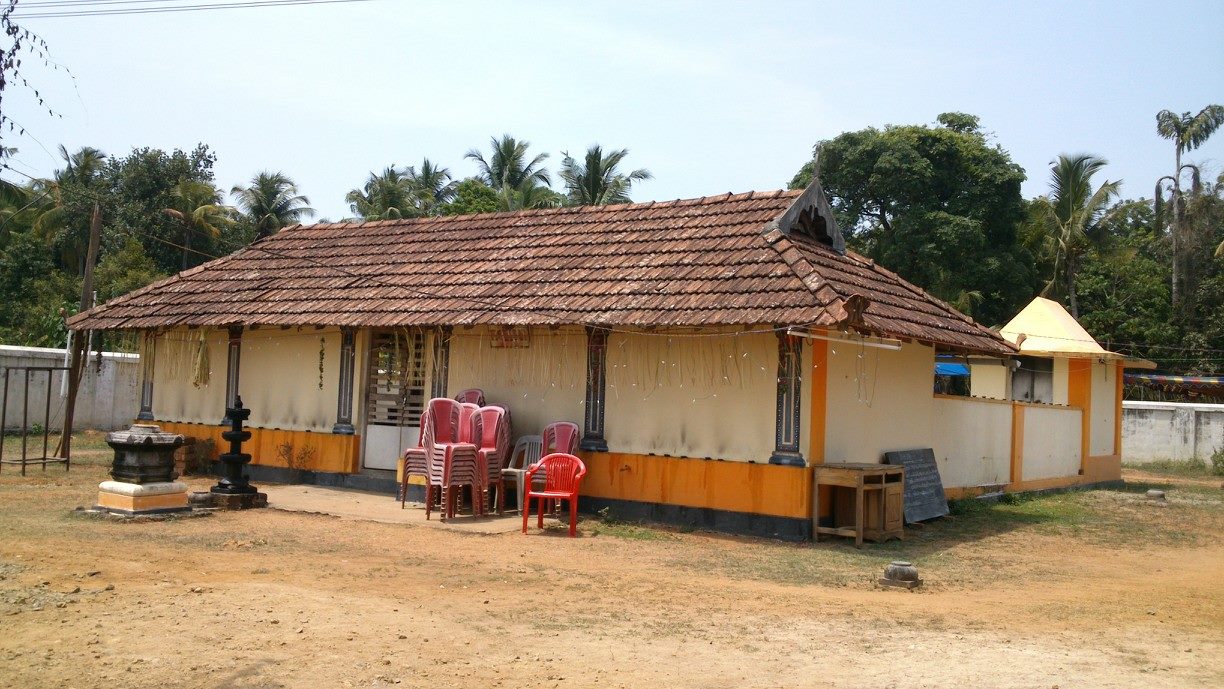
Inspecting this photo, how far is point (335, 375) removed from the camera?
14867mm

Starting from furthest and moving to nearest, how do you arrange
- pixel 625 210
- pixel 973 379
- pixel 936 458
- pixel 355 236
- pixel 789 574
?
pixel 973 379, pixel 355 236, pixel 625 210, pixel 936 458, pixel 789 574

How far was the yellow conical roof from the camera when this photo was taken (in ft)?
62.1

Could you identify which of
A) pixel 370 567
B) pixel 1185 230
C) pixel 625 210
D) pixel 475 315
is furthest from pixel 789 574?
pixel 1185 230

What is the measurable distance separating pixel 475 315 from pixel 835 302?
4600mm

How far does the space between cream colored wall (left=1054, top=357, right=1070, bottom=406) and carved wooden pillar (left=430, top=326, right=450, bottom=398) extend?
1187 centimetres

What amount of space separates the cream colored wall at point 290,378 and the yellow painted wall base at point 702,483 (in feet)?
14.7

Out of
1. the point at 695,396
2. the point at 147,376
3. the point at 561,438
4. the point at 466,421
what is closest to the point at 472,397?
the point at 466,421

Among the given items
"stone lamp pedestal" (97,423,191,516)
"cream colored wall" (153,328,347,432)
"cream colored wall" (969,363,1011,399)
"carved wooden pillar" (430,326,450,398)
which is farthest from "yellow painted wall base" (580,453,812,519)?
"cream colored wall" (969,363,1011,399)

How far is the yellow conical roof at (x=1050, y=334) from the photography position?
Answer: 18.9 meters

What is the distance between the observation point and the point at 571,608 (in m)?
7.48

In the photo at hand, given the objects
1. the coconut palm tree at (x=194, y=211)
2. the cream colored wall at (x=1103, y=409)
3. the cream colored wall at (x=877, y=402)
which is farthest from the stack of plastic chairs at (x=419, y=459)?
the coconut palm tree at (x=194, y=211)

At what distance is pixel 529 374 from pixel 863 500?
4559mm

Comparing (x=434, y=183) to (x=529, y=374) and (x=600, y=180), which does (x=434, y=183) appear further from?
(x=529, y=374)

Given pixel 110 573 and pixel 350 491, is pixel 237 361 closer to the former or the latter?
pixel 350 491
